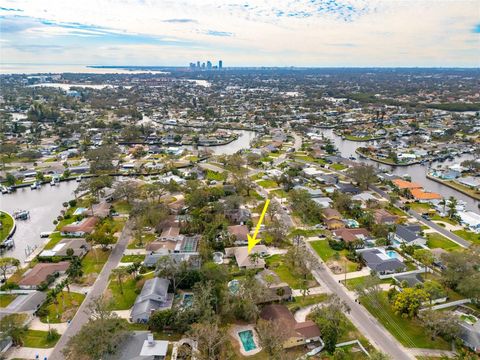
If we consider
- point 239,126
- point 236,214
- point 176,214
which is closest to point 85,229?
point 176,214

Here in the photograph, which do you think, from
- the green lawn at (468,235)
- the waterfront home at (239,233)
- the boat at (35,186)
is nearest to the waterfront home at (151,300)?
the waterfront home at (239,233)

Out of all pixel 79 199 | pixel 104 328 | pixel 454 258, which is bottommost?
pixel 79 199

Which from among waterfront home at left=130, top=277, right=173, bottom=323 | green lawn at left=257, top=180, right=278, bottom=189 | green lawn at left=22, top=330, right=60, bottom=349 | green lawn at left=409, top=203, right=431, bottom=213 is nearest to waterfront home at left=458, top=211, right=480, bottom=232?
green lawn at left=409, top=203, right=431, bottom=213

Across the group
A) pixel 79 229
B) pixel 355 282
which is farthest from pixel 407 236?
pixel 79 229

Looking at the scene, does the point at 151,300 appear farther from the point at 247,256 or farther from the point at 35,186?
the point at 35,186

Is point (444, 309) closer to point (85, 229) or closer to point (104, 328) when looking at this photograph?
point (104, 328)

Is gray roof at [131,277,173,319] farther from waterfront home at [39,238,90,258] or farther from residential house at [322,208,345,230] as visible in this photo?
residential house at [322,208,345,230]
